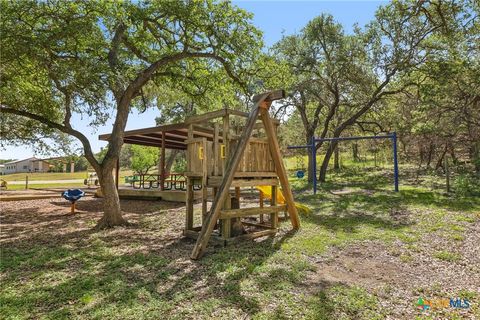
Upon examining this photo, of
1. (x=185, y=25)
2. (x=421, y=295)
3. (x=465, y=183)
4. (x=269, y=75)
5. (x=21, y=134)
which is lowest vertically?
(x=421, y=295)

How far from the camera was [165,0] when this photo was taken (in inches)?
293

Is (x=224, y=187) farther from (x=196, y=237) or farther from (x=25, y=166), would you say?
(x=25, y=166)

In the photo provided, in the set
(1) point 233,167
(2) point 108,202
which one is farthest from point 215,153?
(2) point 108,202

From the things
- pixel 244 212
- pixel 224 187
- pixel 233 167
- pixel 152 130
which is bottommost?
pixel 244 212

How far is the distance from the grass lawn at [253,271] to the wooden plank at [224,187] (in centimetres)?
29

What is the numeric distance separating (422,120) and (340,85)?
4575mm

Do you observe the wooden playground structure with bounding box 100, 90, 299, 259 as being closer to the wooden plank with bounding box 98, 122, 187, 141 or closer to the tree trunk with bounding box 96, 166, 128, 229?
the tree trunk with bounding box 96, 166, 128, 229

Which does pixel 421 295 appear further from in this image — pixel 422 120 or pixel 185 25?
pixel 422 120

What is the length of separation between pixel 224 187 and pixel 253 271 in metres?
1.62

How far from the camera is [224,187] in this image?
533 cm

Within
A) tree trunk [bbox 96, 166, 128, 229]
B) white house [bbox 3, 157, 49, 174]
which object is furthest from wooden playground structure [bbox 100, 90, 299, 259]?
white house [bbox 3, 157, 49, 174]

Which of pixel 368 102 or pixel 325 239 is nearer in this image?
pixel 325 239

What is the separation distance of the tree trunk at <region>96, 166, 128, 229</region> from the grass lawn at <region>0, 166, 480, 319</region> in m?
0.43

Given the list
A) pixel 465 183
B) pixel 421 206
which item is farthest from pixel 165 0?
pixel 465 183
